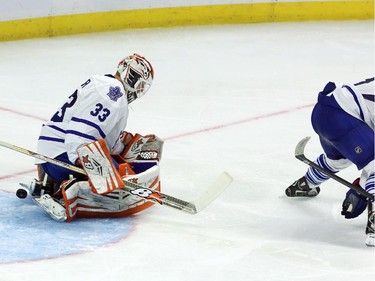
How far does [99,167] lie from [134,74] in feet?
1.28

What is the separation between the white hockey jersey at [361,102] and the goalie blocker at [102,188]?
72 centimetres

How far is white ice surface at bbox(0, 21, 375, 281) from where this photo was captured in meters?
2.92

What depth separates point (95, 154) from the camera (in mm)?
3160

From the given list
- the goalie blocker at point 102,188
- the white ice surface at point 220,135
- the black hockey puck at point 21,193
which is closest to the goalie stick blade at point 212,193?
the white ice surface at point 220,135

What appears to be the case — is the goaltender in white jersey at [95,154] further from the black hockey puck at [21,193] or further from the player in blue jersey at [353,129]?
the player in blue jersey at [353,129]

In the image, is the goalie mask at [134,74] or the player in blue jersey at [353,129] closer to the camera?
the player in blue jersey at [353,129]

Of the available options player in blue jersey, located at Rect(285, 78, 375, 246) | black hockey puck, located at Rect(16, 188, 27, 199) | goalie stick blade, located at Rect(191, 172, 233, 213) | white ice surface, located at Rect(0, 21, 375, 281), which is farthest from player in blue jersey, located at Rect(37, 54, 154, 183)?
player in blue jersey, located at Rect(285, 78, 375, 246)

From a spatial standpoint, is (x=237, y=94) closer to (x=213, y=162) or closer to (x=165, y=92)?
(x=165, y=92)

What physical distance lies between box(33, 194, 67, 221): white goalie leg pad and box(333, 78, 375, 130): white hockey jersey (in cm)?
102

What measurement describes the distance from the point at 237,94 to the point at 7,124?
1383mm

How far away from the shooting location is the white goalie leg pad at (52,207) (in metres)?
3.27

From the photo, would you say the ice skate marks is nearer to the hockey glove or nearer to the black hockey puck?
the black hockey puck

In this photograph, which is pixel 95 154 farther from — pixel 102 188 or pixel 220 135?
pixel 220 135

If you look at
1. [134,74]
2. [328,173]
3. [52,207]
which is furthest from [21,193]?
[328,173]
